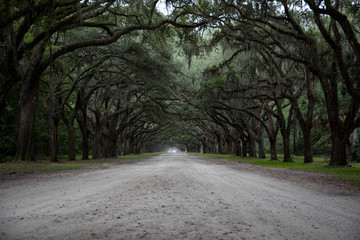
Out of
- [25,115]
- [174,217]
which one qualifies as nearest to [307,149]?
[174,217]

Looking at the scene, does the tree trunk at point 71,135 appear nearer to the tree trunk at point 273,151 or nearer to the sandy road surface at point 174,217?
the sandy road surface at point 174,217

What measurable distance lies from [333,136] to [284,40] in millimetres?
6365

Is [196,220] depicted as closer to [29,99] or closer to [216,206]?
[216,206]

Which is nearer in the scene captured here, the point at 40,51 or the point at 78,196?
the point at 78,196

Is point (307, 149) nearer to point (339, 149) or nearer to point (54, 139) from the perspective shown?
point (339, 149)

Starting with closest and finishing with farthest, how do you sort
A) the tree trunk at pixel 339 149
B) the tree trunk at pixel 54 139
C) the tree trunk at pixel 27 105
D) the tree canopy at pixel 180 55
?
the tree canopy at pixel 180 55 < the tree trunk at pixel 27 105 < the tree trunk at pixel 339 149 < the tree trunk at pixel 54 139

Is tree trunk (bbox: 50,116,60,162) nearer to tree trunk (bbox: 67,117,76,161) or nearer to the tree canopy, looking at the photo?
the tree canopy

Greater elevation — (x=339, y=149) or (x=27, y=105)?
(x=27, y=105)

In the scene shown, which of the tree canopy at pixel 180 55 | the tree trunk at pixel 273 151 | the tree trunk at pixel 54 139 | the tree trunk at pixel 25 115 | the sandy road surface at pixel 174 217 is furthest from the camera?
the tree trunk at pixel 273 151

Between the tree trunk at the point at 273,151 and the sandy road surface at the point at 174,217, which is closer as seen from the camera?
the sandy road surface at the point at 174,217

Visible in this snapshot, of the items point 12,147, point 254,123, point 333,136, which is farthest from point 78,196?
point 254,123

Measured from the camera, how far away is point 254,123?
107 feet

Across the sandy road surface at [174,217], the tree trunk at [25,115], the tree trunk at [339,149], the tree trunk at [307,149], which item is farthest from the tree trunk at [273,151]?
the tree trunk at [25,115]

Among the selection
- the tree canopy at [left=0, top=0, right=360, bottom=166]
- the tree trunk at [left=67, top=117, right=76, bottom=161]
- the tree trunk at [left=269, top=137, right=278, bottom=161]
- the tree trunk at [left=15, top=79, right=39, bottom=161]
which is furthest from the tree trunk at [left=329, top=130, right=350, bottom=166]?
the tree trunk at [left=67, top=117, right=76, bottom=161]
